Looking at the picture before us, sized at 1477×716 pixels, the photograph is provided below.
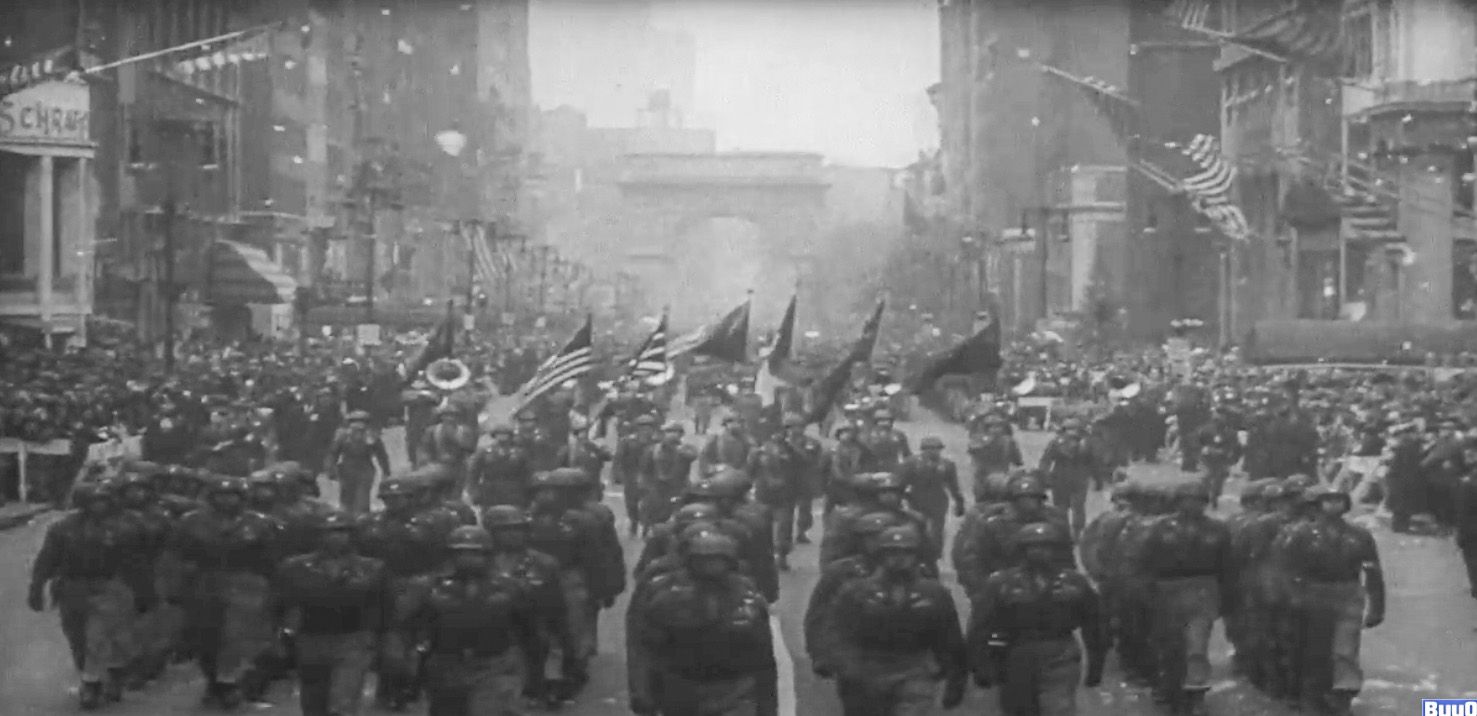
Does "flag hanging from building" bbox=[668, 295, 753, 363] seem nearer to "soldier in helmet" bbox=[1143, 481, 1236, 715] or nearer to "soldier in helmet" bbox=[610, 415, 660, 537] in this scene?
"soldier in helmet" bbox=[610, 415, 660, 537]

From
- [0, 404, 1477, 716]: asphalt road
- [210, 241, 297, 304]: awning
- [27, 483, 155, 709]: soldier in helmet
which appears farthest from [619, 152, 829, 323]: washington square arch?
[27, 483, 155, 709]: soldier in helmet

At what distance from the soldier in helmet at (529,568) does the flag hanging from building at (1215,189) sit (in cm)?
2768

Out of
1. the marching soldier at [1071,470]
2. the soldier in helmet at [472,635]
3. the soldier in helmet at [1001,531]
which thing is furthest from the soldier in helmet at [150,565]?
the marching soldier at [1071,470]

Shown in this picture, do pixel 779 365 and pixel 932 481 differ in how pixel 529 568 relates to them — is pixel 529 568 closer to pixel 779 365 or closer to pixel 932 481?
pixel 932 481

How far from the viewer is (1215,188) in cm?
3772

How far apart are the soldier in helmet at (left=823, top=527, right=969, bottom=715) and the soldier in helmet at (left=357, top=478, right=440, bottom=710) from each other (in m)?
2.75

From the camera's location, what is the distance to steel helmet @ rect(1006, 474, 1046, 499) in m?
13.2

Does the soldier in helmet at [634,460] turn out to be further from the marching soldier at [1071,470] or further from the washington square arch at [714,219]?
the washington square arch at [714,219]

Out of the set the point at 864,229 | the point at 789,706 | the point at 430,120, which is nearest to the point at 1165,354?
the point at 864,229

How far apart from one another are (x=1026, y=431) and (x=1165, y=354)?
9202 millimetres

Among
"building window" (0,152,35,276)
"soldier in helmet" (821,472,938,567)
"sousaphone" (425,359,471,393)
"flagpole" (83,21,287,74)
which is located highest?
"flagpole" (83,21,287,74)

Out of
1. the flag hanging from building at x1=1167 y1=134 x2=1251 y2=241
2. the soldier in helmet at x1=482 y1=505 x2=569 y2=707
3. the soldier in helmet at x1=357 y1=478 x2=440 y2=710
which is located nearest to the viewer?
the soldier in helmet at x1=482 y1=505 x2=569 y2=707

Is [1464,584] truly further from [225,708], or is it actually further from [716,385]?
[716,385]

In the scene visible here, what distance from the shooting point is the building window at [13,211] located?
94.1 feet
